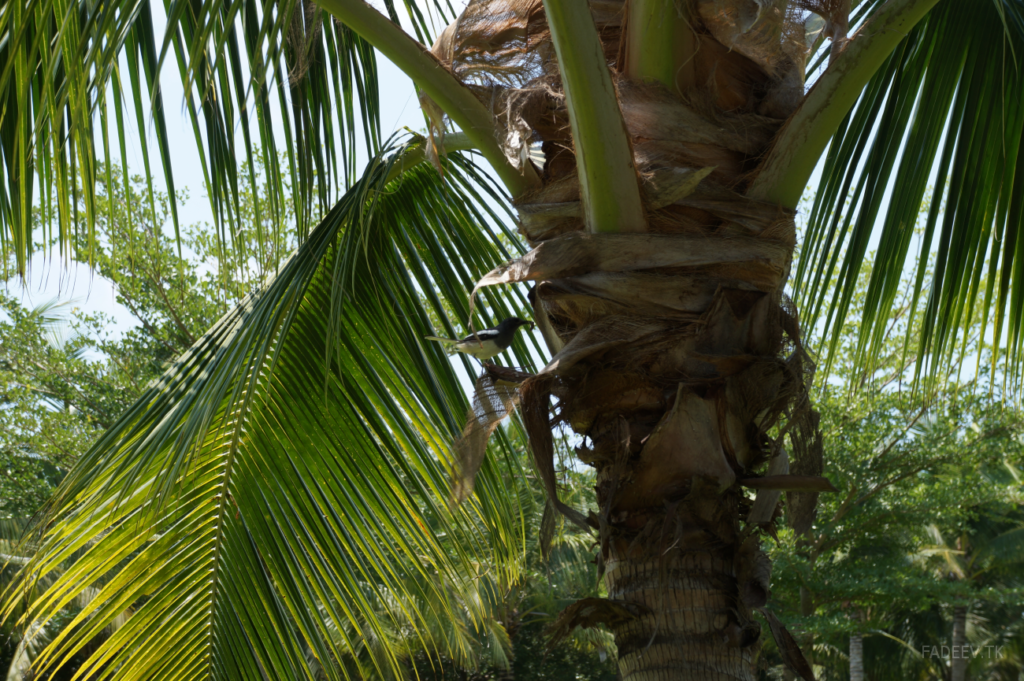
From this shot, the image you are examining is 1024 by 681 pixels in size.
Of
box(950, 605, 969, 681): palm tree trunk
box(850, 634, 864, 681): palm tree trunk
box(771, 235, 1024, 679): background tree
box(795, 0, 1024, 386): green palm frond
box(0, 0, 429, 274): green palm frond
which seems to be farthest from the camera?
box(950, 605, 969, 681): palm tree trunk

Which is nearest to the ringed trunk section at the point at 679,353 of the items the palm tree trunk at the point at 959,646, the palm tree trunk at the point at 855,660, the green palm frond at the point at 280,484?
the green palm frond at the point at 280,484

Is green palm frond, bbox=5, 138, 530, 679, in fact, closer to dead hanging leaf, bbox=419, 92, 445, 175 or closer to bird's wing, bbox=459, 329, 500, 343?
dead hanging leaf, bbox=419, 92, 445, 175

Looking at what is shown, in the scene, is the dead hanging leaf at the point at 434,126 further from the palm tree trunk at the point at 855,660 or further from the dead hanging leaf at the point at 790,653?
the palm tree trunk at the point at 855,660

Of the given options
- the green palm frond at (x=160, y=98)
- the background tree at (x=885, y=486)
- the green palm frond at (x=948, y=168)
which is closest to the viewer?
the green palm frond at (x=160, y=98)

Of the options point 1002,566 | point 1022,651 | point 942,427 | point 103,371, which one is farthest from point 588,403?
point 1022,651

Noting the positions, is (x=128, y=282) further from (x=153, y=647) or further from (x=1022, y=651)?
(x=1022, y=651)

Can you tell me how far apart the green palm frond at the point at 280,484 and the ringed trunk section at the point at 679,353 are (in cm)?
62

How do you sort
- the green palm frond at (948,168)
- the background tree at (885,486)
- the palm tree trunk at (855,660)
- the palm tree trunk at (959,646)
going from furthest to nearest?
the palm tree trunk at (959,646) < the palm tree trunk at (855,660) < the background tree at (885,486) < the green palm frond at (948,168)

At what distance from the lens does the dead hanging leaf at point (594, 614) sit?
1721mm

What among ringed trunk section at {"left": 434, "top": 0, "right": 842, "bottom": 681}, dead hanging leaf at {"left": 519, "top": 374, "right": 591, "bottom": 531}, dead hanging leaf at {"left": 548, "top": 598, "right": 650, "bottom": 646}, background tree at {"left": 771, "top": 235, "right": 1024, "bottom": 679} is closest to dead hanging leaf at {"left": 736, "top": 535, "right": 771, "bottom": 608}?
ringed trunk section at {"left": 434, "top": 0, "right": 842, "bottom": 681}

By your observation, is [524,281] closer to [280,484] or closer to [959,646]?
[280,484]

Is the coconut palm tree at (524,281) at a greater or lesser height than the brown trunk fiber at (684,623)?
greater

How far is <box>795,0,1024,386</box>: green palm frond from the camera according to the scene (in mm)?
2572

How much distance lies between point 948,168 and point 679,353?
1.57 metres
